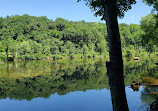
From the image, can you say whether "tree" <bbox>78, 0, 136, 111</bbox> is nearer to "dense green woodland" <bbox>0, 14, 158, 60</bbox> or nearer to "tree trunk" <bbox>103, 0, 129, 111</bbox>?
"tree trunk" <bbox>103, 0, 129, 111</bbox>

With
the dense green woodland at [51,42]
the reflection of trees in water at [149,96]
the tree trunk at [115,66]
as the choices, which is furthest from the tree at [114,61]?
the dense green woodland at [51,42]

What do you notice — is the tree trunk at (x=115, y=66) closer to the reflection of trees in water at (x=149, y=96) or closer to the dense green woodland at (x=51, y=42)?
the reflection of trees in water at (x=149, y=96)

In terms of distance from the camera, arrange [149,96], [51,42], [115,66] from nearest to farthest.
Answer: [115,66] < [149,96] < [51,42]

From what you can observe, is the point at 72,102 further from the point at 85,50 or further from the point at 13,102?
the point at 85,50

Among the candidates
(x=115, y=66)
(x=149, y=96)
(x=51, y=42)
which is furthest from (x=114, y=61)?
(x=51, y=42)

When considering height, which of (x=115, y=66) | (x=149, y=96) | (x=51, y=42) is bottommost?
(x=149, y=96)

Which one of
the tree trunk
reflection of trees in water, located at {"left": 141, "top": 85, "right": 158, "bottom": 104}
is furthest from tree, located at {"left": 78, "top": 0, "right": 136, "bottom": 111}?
reflection of trees in water, located at {"left": 141, "top": 85, "right": 158, "bottom": 104}

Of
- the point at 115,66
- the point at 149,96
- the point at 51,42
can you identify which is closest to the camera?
the point at 115,66

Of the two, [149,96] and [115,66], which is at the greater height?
[115,66]

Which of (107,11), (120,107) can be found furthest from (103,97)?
(107,11)

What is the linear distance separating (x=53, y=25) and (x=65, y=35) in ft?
61.3

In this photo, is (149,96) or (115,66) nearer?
(115,66)

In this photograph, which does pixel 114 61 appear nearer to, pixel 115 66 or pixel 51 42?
pixel 115 66

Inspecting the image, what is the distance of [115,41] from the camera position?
4.23 meters
